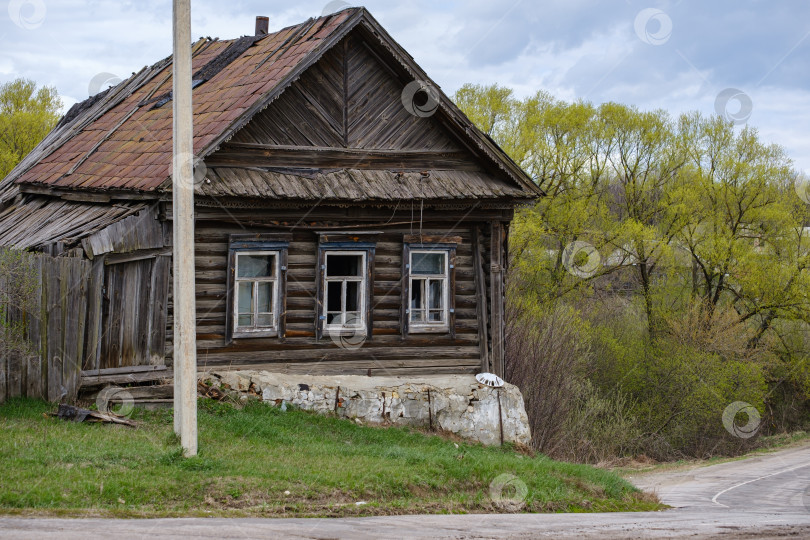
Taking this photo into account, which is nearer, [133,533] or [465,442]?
[133,533]

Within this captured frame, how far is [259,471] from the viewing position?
1080 cm

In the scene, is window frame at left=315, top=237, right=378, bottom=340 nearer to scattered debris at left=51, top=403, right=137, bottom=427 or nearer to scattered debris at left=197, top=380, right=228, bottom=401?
scattered debris at left=197, top=380, right=228, bottom=401

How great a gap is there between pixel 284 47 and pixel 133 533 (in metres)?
11.7

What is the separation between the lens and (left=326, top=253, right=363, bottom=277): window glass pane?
1697 cm

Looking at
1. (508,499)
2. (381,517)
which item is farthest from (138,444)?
(508,499)

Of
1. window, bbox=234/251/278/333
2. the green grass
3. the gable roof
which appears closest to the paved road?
the green grass

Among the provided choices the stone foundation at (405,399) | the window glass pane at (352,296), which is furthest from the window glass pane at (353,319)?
the stone foundation at (405,399)

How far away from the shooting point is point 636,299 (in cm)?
3822

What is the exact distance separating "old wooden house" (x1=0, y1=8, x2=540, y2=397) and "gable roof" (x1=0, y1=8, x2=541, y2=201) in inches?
2.1

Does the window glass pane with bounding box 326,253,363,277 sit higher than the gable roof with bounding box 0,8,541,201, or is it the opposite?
the gable roof with bounding box 0,8,541,201

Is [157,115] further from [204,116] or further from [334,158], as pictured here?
[334,158]

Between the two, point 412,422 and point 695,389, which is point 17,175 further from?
point 695,389

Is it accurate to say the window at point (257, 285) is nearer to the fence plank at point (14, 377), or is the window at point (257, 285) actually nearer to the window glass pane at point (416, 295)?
the window glass pane at point (416, 295)

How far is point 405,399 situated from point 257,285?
340 centimetres
